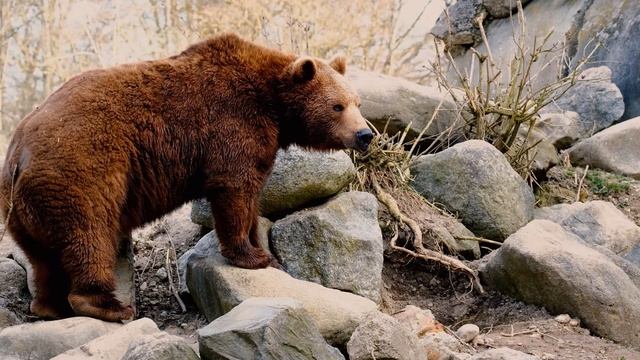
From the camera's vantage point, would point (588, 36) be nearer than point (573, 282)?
No

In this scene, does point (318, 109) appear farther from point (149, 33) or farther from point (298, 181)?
point (149, 33)

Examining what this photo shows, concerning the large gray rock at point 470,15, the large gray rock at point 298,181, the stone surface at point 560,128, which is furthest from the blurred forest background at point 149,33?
the large gray rock at point 298,181

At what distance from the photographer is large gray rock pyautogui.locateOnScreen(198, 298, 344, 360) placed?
439cm

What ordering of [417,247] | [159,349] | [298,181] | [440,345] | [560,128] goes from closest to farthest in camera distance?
[159,349], [440,345], [298,181], [417,247], [560,128]

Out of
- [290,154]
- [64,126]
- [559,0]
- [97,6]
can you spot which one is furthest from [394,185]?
[97,6]

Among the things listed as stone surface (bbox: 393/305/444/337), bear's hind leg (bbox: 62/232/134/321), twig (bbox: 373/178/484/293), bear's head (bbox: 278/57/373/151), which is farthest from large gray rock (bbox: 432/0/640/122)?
bear's hind leg (bbox: 62/232/134/321)

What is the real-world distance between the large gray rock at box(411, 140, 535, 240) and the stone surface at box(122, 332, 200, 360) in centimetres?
401

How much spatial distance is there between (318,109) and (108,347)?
232 cm

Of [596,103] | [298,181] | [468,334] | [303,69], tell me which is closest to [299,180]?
[298,181]

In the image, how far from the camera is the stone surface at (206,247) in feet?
21.0

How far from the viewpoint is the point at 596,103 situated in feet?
34.7

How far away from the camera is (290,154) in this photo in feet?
22.6

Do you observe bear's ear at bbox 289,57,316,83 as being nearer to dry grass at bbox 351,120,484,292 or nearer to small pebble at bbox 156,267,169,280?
dry grass at bbox 351,120,484,292

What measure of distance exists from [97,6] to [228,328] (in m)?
16.8
